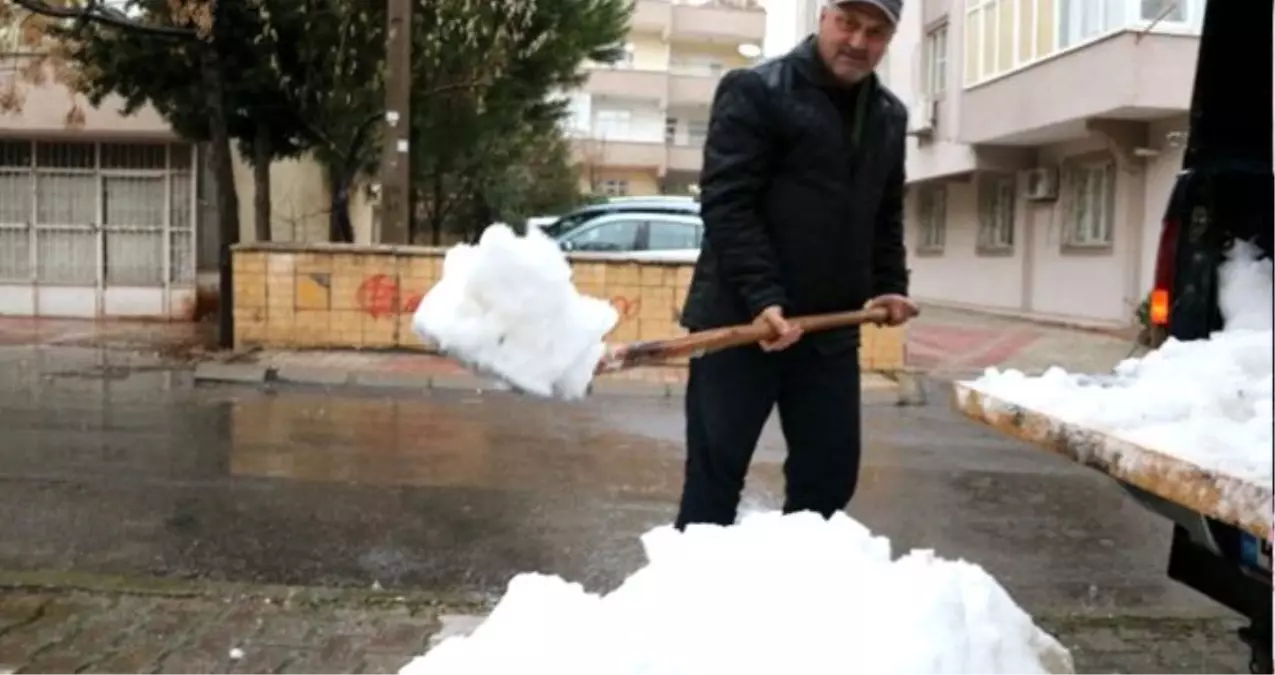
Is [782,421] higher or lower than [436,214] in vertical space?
lower

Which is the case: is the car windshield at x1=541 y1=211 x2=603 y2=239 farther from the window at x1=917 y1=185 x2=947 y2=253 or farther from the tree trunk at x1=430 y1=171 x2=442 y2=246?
the window at x1=917 y1=185 x2=947 y2=253

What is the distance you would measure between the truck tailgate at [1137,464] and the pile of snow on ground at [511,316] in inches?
36.9

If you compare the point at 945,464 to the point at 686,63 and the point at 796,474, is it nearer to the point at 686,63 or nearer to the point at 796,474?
the point at 796,474

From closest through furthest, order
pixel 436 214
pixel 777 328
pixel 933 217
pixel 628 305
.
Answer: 1. pixel 777 328
2. pixel 628 305
3. pixel 436 214
4. pixel 933 217

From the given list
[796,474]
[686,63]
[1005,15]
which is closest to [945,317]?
[1005,15]

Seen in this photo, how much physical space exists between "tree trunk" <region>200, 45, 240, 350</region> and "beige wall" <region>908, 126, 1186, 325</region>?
32.0ft

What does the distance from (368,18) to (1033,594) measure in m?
10.5

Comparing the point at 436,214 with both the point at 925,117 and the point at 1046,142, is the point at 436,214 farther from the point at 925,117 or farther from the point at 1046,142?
the point at 1046,142

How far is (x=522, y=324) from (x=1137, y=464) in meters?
1.49

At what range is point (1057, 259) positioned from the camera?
2084 centimetres

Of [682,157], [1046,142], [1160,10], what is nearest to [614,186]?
[682,157]

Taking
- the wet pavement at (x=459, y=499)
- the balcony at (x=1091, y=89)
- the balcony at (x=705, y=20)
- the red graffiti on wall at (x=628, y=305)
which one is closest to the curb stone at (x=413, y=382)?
the wet pavement at (x=459, y=499)

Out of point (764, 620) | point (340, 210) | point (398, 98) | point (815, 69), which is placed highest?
point (398, 98)

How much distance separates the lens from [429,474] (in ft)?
24.9
